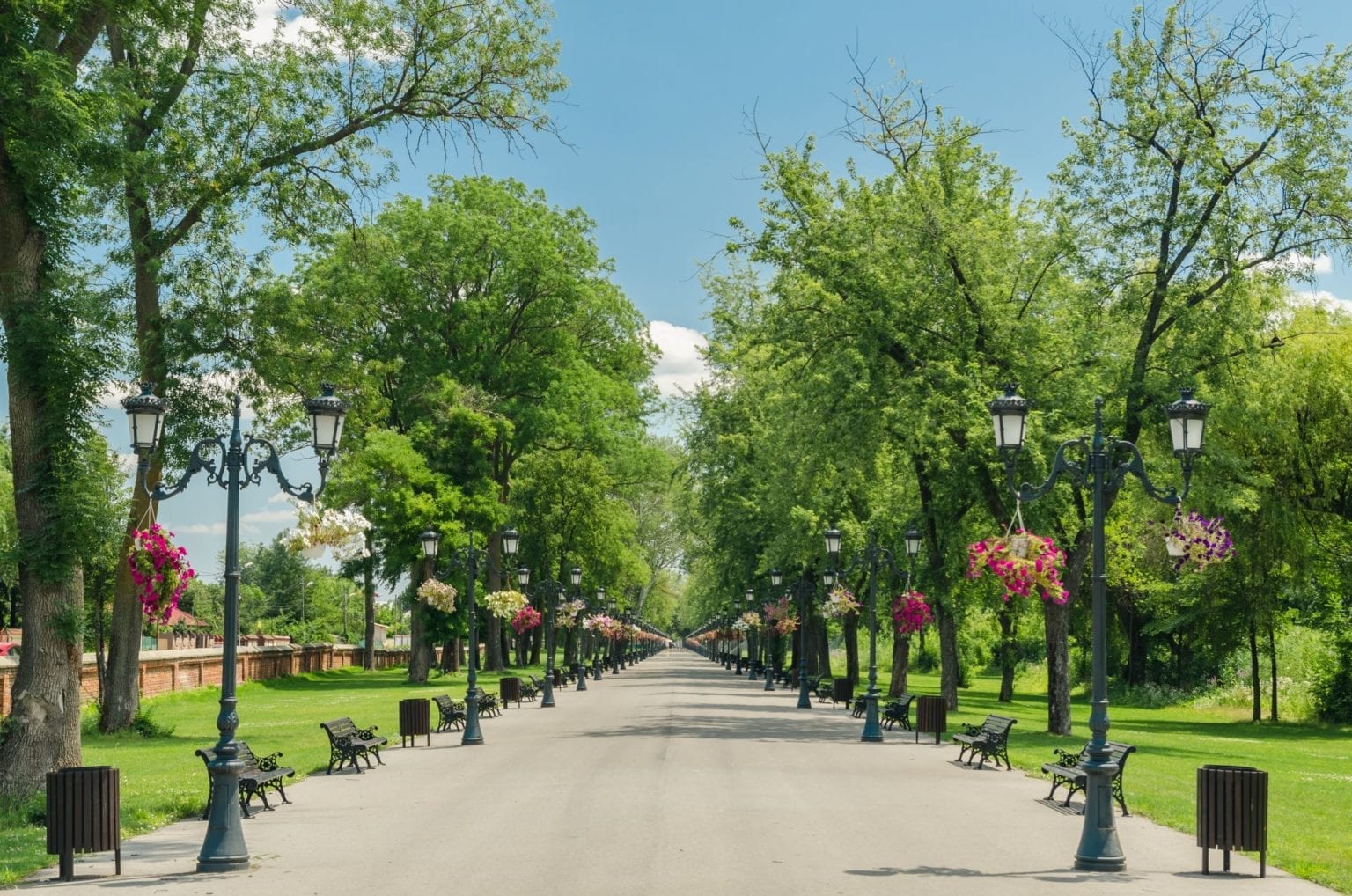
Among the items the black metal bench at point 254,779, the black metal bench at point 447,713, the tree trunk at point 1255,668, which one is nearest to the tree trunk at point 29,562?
the black metal bench at point 254,779

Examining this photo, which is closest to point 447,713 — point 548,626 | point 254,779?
point 254,779

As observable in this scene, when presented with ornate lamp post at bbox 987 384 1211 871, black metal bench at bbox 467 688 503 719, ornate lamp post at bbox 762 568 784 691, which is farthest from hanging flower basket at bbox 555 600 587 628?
ornate lamp post at bbox 987 384 1211 871

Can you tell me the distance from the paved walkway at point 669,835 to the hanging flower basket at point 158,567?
3383 millimetres

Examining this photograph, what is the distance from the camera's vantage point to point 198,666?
46688 mm

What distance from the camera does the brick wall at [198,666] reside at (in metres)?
37.1

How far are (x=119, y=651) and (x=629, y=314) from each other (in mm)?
33632

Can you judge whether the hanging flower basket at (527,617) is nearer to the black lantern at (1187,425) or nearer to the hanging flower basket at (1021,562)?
the hanging flower basket at (1021,562)

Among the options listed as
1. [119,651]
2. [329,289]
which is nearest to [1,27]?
[119,651]

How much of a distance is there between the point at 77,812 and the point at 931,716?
1962 cm

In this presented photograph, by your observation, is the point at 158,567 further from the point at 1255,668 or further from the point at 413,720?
the point at 1255,668

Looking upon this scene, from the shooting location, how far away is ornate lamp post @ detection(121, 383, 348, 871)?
12477 mm

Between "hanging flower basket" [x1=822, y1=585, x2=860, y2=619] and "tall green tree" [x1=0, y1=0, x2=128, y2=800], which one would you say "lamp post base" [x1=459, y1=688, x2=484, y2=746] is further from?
"hanging flower basket" [x1=822, y1=585, x2=860, y2=619]

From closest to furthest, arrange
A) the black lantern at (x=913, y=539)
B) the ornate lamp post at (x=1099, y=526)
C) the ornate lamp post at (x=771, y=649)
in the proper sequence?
the ornate lamp post at (x=1099, y=526) < the black lantern at (x=913, y=539) < the ornate lamp post at (x=771, y=649)

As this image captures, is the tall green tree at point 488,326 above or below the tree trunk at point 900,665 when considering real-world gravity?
above
